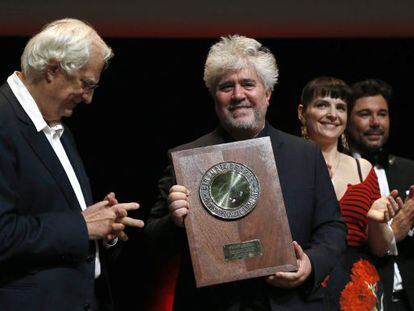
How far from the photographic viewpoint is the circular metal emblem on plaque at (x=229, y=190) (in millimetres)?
2395

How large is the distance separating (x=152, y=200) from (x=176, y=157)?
7.52ft

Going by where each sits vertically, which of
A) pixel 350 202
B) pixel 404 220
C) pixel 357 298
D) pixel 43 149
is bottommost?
pixel 357 298

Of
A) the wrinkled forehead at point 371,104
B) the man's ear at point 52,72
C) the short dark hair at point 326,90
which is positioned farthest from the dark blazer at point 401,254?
the man's ear at point 52,72

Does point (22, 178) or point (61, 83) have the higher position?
point (61, 83)

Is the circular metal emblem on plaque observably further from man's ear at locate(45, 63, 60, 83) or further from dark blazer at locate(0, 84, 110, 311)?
man's ear at locate(45, 63, 60, 83)

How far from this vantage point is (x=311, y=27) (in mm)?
4500

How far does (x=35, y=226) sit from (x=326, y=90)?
1530 mm

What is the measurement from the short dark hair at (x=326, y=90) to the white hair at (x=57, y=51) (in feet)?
3.92

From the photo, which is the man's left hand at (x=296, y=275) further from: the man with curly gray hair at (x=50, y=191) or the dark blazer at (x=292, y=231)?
the man with curly gray hair at (x=50, y=191)

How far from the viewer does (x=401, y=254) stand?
323 cm

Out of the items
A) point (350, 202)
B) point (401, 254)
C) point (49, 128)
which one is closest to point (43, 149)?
point (49, 128)

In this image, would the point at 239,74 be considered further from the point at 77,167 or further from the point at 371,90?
the point at 371,90

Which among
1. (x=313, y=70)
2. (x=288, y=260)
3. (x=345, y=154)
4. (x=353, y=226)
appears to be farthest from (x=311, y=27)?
(x=288, y=260)

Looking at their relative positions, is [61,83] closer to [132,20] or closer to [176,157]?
[176,157]
